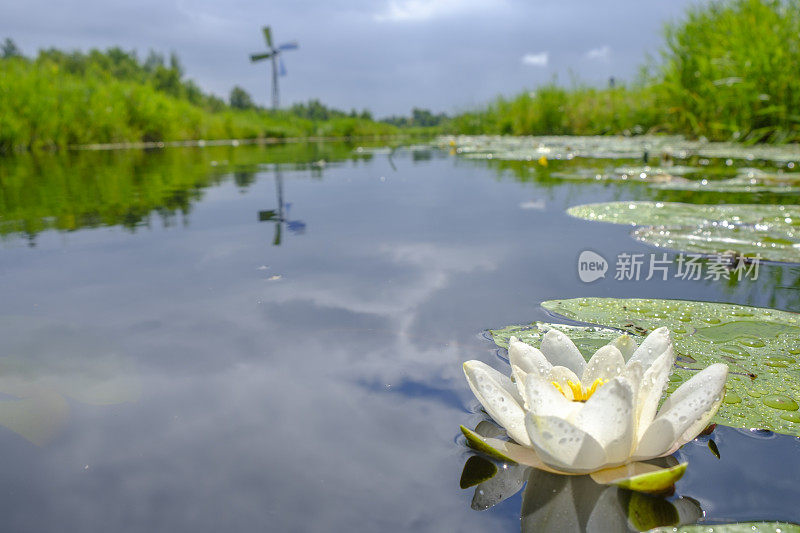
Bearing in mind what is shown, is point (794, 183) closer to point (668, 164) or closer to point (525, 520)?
point (668, 164)

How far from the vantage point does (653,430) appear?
728 millimetres

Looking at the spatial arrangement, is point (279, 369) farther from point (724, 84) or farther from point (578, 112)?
point (578, 112)

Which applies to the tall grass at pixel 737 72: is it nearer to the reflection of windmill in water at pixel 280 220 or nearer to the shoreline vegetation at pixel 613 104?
the shoreline vegetation at pixel 613 104

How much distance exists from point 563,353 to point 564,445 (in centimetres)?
24

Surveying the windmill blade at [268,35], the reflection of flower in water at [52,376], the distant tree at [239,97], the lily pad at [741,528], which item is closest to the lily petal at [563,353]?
the lily pad at [741,528]

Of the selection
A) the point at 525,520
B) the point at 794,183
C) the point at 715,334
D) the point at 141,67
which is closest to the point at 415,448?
the point at 525,520

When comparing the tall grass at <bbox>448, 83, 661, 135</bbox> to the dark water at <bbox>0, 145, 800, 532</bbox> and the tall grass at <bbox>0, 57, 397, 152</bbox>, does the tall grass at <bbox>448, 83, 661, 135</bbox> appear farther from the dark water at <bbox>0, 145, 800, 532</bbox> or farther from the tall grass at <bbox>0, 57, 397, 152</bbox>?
the tall grass at <bbox>0, 57, 397, 152</bbox>

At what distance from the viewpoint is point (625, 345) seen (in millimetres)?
915

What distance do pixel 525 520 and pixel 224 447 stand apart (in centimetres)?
46

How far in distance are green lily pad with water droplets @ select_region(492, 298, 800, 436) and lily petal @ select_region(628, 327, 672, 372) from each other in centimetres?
12

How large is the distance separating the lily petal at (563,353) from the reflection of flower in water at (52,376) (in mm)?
751

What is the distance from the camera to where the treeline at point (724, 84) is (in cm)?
537

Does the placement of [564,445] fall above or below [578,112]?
below
